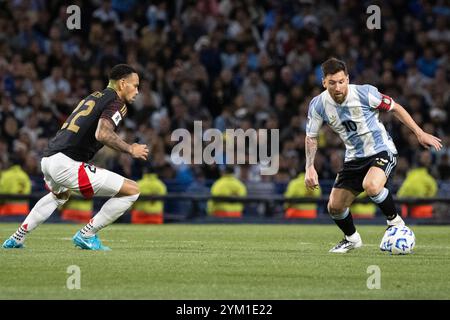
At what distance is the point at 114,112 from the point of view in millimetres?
11906

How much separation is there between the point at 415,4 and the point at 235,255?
1499 cm

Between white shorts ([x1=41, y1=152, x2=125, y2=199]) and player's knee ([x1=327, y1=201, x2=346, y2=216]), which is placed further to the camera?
player's knee ([x1=327, y1=201, x2=346, y2=216])

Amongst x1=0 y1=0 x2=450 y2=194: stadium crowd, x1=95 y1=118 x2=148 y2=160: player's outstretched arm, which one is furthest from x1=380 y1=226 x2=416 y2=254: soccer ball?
x1=0 y1=0 x2=450 y2=194: stadium crowd

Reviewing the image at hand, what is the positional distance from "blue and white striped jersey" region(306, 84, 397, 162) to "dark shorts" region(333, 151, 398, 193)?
66mm

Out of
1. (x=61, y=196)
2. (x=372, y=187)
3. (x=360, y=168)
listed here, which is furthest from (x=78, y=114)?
(x=372, y=187)

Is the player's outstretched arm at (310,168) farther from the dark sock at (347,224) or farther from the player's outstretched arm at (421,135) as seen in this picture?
the player's outstretched arm at (421,135)

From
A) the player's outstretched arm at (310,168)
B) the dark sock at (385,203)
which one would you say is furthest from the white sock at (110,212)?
the dark sock at (385,203)

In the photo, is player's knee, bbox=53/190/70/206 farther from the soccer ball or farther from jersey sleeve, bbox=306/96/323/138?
the soccer ball

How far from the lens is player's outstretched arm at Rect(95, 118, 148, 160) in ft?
37.7

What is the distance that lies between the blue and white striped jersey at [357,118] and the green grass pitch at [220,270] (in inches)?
48.7

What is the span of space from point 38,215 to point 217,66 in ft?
39.4

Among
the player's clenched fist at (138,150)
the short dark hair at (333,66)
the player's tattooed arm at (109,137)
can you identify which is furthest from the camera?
the short dark hair at (333,66)

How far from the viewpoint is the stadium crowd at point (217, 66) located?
71.4 feet
